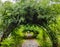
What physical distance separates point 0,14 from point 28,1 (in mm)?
900

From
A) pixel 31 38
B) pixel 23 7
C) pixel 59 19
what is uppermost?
pixel 23 7

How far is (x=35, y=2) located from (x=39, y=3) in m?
0.12

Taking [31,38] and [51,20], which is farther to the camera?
[31,38]

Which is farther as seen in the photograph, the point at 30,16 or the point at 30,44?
the point at 30,44

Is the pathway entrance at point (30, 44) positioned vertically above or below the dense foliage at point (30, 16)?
below

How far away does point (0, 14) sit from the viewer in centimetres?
630

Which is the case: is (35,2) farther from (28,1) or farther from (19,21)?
(19,21)

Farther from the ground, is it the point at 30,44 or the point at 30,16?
the point at 30,16

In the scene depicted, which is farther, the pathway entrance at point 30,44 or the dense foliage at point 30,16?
the pathway entrance at point 30,44

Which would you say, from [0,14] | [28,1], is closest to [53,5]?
[28,1]

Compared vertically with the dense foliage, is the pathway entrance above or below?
below

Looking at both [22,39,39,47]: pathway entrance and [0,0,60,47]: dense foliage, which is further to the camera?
[22,39,39,47]: pathway entrance

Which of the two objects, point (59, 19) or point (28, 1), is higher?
point (28, 1)

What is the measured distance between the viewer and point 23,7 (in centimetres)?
614
